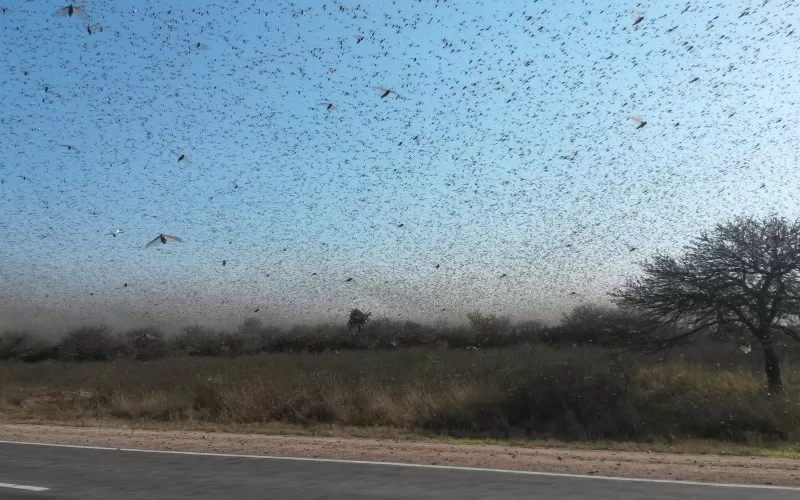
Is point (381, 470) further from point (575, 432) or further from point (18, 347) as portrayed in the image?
point (18, 347)

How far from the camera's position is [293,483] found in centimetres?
947

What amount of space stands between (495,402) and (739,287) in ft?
33.5

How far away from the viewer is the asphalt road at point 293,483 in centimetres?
856

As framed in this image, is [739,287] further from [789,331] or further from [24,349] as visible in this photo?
[24,349]

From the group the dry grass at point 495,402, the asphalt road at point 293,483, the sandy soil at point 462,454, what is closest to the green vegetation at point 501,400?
the dry grass at point 495,402

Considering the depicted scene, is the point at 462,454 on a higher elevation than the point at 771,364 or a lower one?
lower

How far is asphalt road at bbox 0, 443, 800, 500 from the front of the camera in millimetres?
8562

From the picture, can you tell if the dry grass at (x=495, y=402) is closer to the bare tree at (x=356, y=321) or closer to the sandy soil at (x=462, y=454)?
the sandy soil at (x=462, y=454)

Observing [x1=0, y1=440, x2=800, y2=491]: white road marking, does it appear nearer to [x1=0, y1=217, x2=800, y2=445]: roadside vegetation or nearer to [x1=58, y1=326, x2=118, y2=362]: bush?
[x1=0, y1=217, x2=800, y2=445]: roadside vegetation

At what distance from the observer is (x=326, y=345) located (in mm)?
61656

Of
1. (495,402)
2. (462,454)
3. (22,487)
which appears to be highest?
(495,402)

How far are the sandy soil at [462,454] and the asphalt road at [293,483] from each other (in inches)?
40.6

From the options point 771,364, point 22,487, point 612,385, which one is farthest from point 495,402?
point 22,487

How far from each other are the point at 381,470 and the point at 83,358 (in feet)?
188
